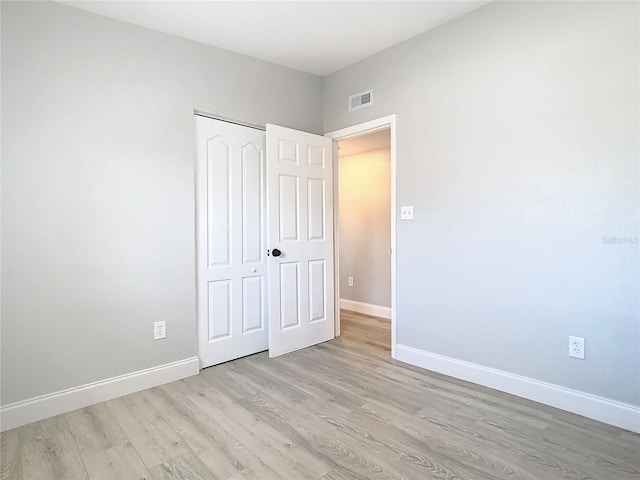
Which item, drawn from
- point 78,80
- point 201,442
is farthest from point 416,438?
point 78,80

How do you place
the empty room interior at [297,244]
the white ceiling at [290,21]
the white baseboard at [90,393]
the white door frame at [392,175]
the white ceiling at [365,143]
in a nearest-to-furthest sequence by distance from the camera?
the empty room interior at [297,244] < the white baseboard at [90,393] < the white ceiling at [290,21] < the white door frame at [392,175] < the white ceiling at [365,143]

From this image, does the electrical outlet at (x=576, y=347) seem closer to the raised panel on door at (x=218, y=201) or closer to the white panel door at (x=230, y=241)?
the white panel door at (x=230, y=241)

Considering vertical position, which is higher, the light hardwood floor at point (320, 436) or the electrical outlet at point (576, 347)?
the electrical outlet at point (576, 347)

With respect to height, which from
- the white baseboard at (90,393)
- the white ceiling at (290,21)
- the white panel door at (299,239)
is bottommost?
the white baseboard at (90,393)

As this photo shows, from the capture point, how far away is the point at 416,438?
6.14 feet

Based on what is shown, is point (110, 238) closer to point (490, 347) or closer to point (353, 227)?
point (490, 347)

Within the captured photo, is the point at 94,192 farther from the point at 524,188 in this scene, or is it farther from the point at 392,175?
the point at 524,188

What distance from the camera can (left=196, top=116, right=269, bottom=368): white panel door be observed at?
2865 millimetres

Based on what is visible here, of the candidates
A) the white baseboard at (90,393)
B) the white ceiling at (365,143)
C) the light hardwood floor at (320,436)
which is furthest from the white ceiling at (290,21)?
the light hardwood floor at (320,436)

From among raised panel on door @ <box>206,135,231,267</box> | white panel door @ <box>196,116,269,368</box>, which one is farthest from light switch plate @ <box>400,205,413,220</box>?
raised panel on door @ <box>206,135,231,267</box>

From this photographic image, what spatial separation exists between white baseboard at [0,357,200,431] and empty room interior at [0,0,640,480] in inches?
0.5

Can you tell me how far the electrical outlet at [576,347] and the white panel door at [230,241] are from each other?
2330 mm

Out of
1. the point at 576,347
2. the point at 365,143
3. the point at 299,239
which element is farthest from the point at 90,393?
the point at 365,143

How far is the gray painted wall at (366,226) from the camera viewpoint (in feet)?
15.2
